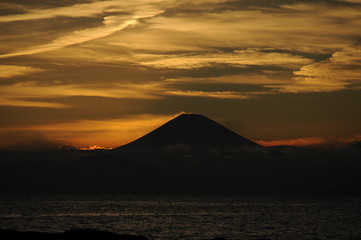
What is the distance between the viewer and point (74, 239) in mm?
61219

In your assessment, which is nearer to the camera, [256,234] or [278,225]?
[256,234]

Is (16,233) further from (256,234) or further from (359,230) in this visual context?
(359,230)

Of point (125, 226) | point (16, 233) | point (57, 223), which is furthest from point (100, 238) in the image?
point (57, 223)

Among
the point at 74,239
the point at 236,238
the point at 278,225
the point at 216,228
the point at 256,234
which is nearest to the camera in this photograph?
the point at 74,239

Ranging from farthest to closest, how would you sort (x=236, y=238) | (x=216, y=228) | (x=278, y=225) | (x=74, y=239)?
(x=278, y=225) < (x=216, y=228) < (x=236, y=238) < (x=74, y=239)

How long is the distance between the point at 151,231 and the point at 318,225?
33.8 meters

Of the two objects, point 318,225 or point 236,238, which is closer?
point 236,238

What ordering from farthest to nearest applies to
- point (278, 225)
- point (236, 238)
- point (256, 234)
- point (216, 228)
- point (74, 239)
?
point (278, 225)
point (216, 228)
point (256, 234)
point (236, 238)
point (74, 239)

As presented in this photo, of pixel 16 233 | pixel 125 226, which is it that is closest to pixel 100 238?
pixel 16 233

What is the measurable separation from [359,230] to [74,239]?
195ft

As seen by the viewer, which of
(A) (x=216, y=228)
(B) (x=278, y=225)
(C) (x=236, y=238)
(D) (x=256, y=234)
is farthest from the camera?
(B) (x=278, y=225)

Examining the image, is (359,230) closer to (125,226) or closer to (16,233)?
(125,226)

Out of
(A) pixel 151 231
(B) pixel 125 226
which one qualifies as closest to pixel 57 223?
(B) pixel 125 226

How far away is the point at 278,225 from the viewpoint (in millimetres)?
112500
